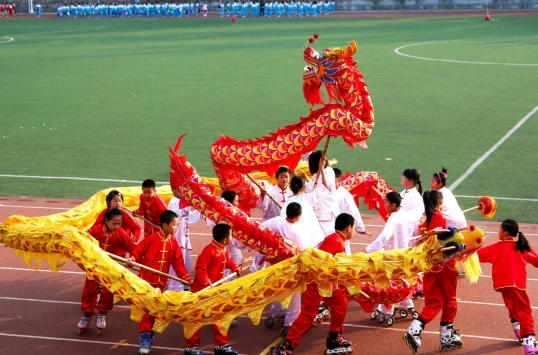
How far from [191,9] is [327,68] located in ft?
168

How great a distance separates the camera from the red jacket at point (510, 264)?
695cm

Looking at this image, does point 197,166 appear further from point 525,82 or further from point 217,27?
point 217,27

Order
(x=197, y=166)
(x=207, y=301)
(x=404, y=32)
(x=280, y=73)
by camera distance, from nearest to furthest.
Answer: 1. (x=207, y=301)
2. (x=197, y=166)
3. (x=280, y=73)
4. (x=404, y=32)

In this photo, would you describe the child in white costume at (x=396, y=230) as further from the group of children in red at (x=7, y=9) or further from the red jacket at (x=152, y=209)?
the group of children in red at (x=7, y=9)

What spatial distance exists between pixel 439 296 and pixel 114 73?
20.7 meters

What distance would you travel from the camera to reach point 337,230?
721 centimetres

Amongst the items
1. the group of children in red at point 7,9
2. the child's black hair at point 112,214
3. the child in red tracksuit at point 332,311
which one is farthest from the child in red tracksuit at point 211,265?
the group of children in red at point 7,9

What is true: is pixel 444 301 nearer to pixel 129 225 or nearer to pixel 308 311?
pixel 308 311

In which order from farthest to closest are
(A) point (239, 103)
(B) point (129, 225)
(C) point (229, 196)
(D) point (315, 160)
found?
1. (A) point (239, 103)
2. (D) point (315, 160)
3. (B) point (129, 225)
4. (C) point (229, 196)

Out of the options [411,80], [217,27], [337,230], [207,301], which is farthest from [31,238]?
[217,27]

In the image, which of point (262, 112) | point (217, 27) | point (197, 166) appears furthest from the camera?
point (217, 27)

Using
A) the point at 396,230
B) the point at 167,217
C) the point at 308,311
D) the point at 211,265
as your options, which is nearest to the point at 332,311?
the point at 308,311

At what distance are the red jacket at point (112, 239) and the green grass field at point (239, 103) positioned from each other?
4.88 metres

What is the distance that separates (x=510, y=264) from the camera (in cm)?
698
